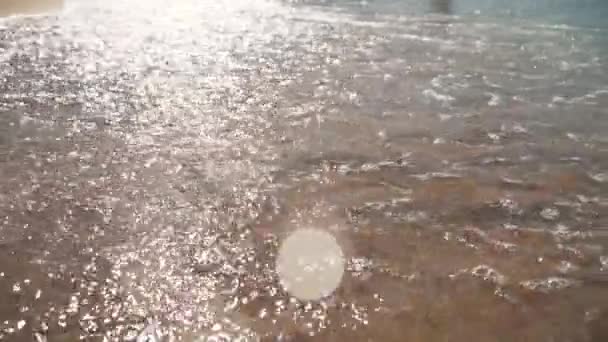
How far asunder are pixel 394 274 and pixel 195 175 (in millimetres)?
2987

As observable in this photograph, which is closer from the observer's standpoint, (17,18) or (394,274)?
(394,274)

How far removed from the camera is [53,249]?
21.3 ft

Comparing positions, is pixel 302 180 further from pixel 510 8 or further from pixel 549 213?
pixel 510 8

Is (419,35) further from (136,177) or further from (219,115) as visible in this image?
(136,177)

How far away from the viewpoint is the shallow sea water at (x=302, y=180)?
5.76 m

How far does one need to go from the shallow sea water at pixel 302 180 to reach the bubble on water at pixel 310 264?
11 centimetres

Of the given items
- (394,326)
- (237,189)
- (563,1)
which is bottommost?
(394,326)

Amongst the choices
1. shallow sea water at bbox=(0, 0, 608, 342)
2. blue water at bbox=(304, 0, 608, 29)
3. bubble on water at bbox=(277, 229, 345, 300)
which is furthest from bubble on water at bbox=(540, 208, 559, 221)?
blue water at bbox=(304, 0, 608, 29)

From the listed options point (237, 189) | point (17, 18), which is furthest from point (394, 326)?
point (17, 18)

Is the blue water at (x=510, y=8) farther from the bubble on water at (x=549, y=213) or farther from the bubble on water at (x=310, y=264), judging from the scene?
the bubble on water at (x=310, y=264)

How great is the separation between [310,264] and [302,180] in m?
1.71

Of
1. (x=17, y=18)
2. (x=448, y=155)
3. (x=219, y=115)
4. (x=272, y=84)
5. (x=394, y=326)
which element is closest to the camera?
(x=394, y=326)

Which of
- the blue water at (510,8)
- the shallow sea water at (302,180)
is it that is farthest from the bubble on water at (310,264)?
the blue water at (510,8)

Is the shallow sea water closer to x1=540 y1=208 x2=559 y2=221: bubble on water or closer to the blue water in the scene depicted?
x1=540 y1=208 x2=559 y2=221: bubble on water
